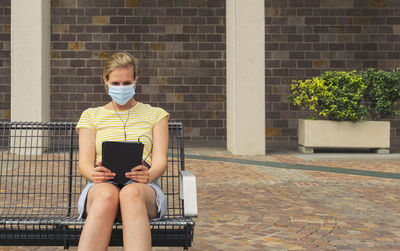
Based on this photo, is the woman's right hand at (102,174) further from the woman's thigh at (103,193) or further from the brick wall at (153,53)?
the brick wall at (153,53)

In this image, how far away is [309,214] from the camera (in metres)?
4.82

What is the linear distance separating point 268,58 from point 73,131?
37.9 feet

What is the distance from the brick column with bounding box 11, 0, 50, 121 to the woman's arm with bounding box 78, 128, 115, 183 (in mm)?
7827

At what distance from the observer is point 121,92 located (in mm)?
2945

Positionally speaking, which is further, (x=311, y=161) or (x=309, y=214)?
(x=311, y=161)

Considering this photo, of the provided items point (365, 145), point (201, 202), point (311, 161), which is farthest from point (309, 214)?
point (365, 145)

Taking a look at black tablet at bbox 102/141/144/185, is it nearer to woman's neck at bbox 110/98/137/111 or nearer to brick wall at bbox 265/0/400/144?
woman's neck at bbox 110/98/137/111

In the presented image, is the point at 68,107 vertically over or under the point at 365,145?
over

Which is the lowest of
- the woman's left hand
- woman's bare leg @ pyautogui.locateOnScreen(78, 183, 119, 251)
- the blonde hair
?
woman's bare leg @ pyautogui.locateOnScreen(78, 183, 119, 251)

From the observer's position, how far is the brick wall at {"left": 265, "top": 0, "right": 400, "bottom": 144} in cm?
1418

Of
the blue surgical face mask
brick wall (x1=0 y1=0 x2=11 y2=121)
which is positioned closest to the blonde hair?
the blue surgical face mask

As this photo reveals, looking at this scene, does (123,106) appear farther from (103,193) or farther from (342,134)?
(342,134)

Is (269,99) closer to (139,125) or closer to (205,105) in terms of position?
(205,105)

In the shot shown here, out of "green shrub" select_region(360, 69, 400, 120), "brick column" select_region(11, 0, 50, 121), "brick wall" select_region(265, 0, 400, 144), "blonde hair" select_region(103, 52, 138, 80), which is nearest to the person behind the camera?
"blonde hair" select_region(103, 52, 138, 80)
